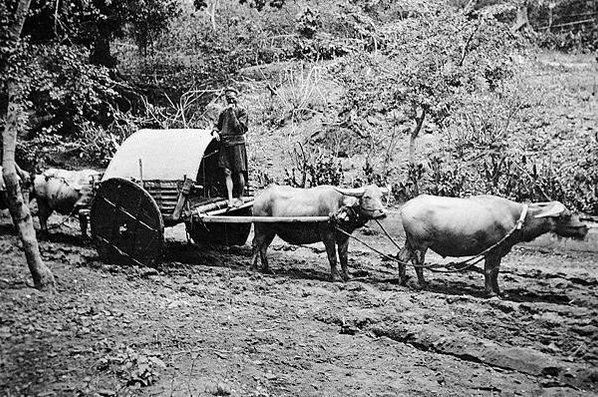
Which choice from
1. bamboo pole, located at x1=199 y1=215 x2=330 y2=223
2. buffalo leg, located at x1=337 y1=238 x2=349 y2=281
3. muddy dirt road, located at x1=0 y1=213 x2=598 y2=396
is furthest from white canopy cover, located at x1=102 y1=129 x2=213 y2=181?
buffalo leg, located at x1=337 y1=238 x2=349 y2=281

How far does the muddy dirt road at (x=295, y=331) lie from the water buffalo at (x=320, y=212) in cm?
47

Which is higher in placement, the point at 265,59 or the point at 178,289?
the point at 265,59

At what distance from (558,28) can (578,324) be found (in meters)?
2.87

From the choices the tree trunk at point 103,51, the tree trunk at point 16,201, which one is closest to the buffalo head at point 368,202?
the tree trunk at point 16,201

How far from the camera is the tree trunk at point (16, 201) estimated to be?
204 inches

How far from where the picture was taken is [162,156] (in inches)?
298

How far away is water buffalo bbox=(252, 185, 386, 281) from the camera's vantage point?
6512mm

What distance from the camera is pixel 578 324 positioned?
4.79 m

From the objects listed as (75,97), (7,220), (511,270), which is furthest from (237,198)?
(7,220)

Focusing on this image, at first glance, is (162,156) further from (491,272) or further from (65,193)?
(491,272)

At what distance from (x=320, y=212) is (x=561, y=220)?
2.84m

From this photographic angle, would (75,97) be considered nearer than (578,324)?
No

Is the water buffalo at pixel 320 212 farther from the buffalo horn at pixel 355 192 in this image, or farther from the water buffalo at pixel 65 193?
the water buffalo at pixel 65 193

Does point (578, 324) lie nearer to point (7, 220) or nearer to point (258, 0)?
point (258, 0)
